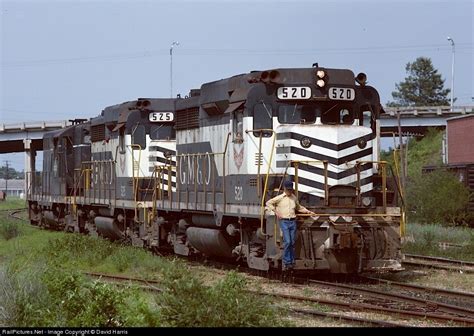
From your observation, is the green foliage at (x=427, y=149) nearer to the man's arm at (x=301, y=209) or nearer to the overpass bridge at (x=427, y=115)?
the overpass bridge at (x=427, y=115)

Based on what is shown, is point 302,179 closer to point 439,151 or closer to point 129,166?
point 129,166

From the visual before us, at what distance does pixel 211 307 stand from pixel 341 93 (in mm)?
6700

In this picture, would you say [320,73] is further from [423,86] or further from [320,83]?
[423,86]

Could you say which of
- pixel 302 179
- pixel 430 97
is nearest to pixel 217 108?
pixel 302 179

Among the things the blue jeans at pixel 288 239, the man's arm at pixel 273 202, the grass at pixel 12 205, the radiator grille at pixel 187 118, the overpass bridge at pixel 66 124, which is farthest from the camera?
the overpass bridge at pixel 66 124

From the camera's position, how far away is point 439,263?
17656mm

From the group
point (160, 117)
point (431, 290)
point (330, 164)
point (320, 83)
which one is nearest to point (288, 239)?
point (330, 164)

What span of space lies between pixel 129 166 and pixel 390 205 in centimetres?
823

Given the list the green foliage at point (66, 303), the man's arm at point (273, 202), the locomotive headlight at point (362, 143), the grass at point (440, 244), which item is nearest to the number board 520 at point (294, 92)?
the locomotive headlight at point (362, 143)

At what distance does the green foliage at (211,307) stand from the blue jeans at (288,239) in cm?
412

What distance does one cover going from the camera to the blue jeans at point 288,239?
13.1m

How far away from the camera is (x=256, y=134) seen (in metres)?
14.3

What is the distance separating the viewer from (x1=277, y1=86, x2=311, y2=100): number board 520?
14.0 meters

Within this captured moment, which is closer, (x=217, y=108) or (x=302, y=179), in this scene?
(x=302, y=179)
